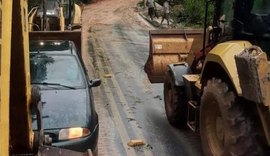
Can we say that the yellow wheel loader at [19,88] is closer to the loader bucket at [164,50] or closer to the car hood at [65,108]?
the car hood at [65,108]

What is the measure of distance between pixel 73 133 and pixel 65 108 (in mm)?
568

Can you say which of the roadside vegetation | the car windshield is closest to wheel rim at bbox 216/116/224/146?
the car windshield

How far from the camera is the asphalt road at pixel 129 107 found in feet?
25.9

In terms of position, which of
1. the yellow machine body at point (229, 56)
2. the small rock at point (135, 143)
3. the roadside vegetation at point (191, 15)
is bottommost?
the roadside vegetation at point (191, 15)

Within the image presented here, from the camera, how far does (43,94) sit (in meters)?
6.87

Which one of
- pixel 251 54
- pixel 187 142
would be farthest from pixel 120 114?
pixel 251 54

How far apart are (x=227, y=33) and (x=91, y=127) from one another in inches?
84.9

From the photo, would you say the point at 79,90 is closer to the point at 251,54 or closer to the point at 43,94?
the point at 43,94

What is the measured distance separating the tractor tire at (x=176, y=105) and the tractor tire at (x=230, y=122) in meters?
2.22

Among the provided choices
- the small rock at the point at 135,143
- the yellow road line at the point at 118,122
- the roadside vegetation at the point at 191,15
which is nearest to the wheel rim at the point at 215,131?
the yellow road line at the point at 118,122

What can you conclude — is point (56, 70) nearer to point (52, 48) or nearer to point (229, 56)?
point (52, 48)

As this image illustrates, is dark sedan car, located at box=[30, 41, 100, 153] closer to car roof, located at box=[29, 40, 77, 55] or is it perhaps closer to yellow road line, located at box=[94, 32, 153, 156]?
car roof, located at box=[29, 40, 77, 55]

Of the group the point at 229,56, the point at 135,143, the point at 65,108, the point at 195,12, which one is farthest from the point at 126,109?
the point at 195,12

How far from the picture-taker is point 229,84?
17.9 feet
